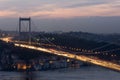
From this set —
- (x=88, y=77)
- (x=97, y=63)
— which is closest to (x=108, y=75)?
(x=88, y=77)

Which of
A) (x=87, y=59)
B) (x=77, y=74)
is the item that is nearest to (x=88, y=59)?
(x=87, y=59)

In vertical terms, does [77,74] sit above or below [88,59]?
below

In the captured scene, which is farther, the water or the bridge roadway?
the water

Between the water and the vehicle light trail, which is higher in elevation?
the vehicle light trail

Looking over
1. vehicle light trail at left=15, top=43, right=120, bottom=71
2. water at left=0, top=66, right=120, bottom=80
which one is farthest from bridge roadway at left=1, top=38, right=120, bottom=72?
water at left=0, top=66, right=120, bottom=80

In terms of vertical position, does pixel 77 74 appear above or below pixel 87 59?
below

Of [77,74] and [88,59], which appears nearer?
[88,59]

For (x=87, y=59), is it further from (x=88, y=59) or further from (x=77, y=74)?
(x=77, y=74)

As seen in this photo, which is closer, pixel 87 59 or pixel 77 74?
pixel 87 59

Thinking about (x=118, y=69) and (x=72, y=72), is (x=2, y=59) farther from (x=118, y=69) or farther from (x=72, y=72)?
(x=118, y=69)

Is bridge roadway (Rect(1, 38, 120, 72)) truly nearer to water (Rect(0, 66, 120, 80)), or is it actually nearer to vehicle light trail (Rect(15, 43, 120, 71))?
vehicle light trail (Rect(15, 43, 120, 71))

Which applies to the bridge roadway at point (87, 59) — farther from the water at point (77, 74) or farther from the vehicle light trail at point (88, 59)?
the water at point (77, 74)
